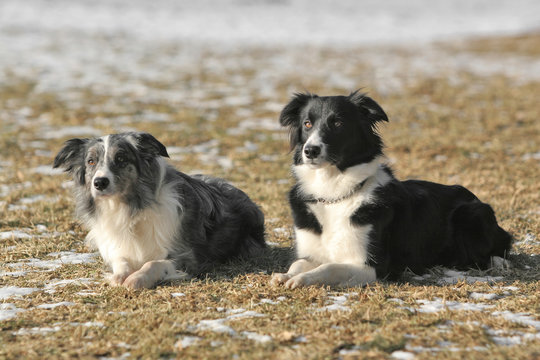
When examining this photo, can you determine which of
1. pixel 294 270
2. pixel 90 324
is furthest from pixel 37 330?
pixel 294 270

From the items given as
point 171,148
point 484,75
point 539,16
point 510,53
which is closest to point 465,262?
point 171,148

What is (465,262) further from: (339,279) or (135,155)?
(135,155)

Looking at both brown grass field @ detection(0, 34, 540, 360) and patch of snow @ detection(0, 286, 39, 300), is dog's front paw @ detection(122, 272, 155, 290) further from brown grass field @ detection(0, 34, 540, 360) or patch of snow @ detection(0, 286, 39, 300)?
patch of snow @ detection(0, 286, 39, 300)

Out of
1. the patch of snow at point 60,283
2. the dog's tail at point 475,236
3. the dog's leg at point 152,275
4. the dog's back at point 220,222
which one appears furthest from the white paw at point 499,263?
the patch of snow at point 60,283

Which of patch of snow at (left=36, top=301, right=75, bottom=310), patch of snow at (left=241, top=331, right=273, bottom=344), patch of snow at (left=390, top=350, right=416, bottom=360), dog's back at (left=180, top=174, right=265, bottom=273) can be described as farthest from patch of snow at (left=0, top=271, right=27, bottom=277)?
patch of snow at (left=390, top=350, right=416, bottom=360)

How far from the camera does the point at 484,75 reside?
2259 centimetres

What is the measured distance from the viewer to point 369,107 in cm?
559

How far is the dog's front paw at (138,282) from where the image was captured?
5242 mm

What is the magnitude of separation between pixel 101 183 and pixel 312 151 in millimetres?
1925

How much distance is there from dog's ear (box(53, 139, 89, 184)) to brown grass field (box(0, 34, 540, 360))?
1.01 metres

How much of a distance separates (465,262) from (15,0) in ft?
130

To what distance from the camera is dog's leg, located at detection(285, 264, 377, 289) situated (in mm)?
5125

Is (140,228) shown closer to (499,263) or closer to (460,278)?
(460,278)

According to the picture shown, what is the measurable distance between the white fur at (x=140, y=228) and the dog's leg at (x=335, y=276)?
138cm
